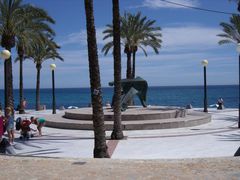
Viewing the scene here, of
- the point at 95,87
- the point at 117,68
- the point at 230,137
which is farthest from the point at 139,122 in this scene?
the point at 95,87

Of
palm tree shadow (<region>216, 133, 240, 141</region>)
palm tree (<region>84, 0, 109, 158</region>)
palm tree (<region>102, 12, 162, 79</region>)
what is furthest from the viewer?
palm tree (<region>102, 12, 162, 79</region>)

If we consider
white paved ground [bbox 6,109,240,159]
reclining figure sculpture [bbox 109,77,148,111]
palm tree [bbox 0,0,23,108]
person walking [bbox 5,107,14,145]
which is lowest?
white paved ground [bbox 6,109,240,159]

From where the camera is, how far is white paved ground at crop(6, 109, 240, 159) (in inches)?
564

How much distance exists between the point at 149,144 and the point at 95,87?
4.58m

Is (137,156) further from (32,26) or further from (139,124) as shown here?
(32,26)

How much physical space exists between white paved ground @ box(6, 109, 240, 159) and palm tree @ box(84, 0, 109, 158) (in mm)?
1231

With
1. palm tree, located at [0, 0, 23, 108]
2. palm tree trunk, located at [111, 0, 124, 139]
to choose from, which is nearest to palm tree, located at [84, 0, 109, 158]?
palm tree trunk, located at [111, 0, 124, 139]

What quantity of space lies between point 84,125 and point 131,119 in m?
2.61

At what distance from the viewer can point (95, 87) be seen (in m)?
12.7

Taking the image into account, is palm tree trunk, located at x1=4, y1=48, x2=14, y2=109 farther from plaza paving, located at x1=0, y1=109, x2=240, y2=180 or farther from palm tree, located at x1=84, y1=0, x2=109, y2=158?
palm tree, located at x1=84, y1=0, x2=109, y2=158

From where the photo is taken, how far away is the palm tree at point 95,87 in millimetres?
12648

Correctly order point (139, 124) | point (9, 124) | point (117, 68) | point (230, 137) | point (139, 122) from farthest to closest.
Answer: point (139, 122)
point (139, 124)
point (230, 137)
point (117, 68)
point (9, 124)

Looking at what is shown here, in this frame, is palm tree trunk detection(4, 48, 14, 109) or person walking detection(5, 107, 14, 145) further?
palm tree trunk detection(4, 48, 14, 109)

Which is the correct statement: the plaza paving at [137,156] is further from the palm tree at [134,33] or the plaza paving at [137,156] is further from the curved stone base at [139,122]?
the palm tree at [134,33]
